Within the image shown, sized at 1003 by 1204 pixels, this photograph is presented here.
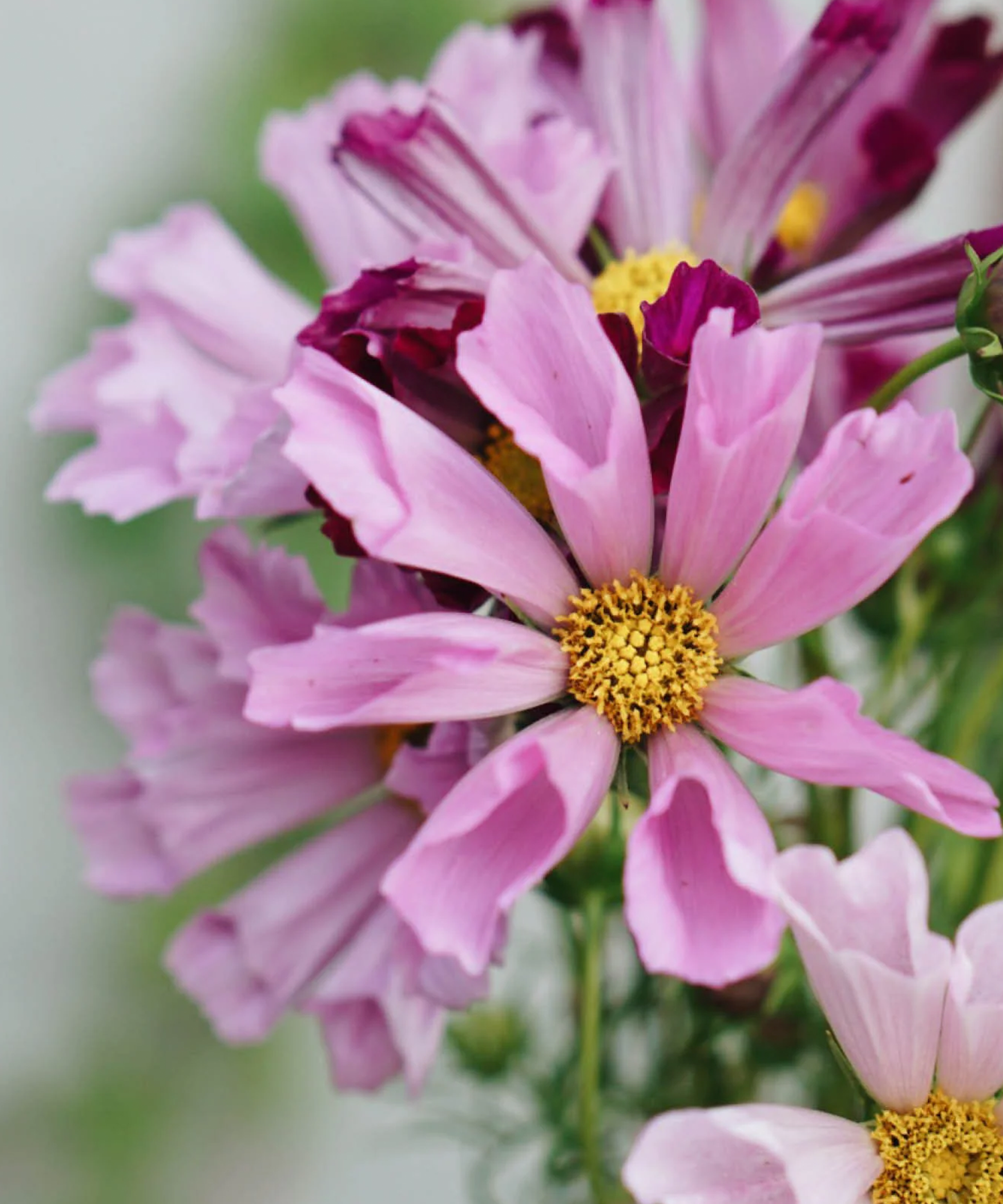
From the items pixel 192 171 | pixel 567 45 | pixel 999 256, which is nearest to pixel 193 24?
pixel 192 171

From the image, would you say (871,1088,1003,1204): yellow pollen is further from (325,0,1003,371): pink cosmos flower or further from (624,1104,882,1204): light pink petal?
(325,0,1003,371): pink cosmos flower

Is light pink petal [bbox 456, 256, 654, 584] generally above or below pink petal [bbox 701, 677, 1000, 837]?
above

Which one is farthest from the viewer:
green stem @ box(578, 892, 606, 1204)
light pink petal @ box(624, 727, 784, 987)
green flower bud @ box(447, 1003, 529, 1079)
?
green flower bud @ box(447, 1003, 529, 1079)

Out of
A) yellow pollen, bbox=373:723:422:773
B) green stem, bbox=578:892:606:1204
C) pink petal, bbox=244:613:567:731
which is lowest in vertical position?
green stem, bbox=578:892:606:1204

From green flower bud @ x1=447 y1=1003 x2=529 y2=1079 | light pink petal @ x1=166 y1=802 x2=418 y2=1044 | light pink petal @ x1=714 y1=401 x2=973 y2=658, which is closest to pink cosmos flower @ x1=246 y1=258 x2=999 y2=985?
light pink petal @ x1=714 y1=401 x2=973 y2=658

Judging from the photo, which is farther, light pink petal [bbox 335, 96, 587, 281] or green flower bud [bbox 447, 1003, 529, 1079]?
green flower bud [bbox 447, 1003, 529, 1079]

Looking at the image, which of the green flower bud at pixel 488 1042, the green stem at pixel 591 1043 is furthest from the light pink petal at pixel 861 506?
the green flower bud at pixel 488 1042
